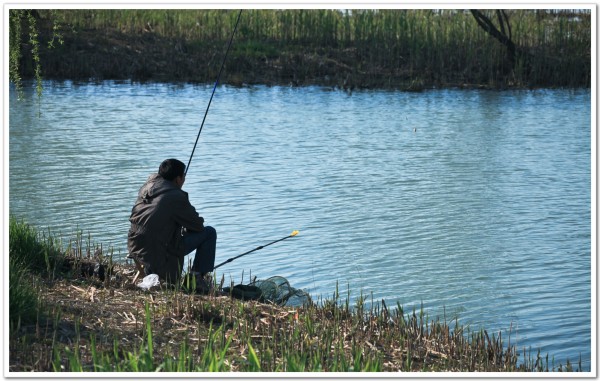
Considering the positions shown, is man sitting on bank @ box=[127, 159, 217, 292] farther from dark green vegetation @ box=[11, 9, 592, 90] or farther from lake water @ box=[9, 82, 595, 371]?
dark green vegetation @ box=[11, 9, 592, 90]

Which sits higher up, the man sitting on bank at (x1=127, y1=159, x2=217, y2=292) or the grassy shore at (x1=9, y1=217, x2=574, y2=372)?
the man sitting on bank at (x1=127, y1=159, x2=217, y2=292)

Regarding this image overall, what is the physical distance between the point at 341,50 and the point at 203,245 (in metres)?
18.8

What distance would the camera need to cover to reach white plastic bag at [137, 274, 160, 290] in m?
6.70

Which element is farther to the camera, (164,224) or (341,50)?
(341,50)

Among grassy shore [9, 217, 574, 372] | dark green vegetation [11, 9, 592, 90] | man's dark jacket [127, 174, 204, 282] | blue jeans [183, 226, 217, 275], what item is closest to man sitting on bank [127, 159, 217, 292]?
man's dark jacket [127, 174, 204, 282]

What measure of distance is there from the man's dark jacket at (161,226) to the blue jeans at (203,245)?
0.17 metres

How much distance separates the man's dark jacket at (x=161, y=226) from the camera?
6.88m

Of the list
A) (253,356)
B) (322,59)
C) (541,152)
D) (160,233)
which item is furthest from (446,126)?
(253,356)

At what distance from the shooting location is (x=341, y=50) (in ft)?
83.8

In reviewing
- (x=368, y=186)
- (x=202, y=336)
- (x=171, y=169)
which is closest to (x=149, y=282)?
(x=171, y=169)

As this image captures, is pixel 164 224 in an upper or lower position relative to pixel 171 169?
lower

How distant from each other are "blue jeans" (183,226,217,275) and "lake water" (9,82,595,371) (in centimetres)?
131

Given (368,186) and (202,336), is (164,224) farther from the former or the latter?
(368,186)

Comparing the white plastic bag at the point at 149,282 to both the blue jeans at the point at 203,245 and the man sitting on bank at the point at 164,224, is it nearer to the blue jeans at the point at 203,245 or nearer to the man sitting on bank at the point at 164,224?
the man sitting on bank at the point at 164,224
